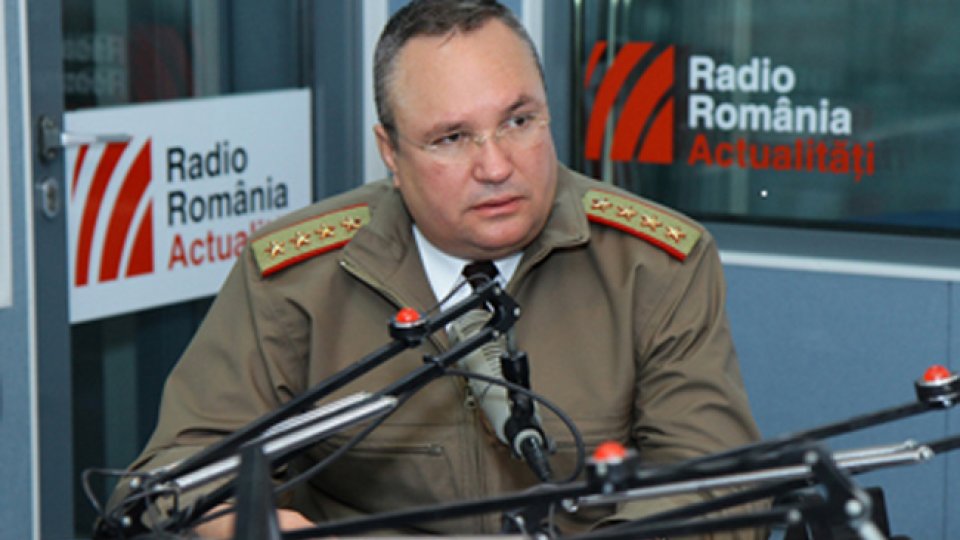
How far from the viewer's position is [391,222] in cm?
204

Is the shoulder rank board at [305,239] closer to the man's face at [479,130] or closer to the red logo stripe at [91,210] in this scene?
the man's face at [479,130]

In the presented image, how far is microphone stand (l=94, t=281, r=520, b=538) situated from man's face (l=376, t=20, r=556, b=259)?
19.6 inches

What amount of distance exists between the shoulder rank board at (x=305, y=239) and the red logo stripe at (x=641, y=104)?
71.0 inches

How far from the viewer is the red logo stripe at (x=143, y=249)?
3.53 m

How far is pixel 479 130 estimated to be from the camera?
6.09 feet

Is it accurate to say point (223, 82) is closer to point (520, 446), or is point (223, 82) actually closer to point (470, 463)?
point (470, 463)

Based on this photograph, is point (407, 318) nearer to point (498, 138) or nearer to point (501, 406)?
point (501, 406)

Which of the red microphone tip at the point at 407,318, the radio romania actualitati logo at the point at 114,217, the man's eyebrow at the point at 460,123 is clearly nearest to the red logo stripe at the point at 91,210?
the radio romania actualitati logo at the point at 114,217

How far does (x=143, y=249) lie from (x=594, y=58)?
1.22 metres

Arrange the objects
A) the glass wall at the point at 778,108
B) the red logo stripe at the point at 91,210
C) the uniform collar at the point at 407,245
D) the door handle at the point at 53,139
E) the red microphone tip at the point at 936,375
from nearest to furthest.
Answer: the red microphone tip at the point at 936,375 → the uniform collar at the point at 407,245 → the door handle at the point at 53,139 → the red logo stripe at the point at 91,210 → the glass wall at the point at 778,108

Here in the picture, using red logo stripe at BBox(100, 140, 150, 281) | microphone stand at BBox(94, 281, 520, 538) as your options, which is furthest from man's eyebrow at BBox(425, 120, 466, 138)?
red logo stripe at BBox(100, 140, 150, 281)

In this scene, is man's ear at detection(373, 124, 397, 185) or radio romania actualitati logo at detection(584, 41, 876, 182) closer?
man's ear at detection(373, 124, 397, 185)

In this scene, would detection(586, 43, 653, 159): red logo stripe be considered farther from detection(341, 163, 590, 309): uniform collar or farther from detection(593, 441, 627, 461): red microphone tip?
detection(593, 441, 627, 461): red microphone tip

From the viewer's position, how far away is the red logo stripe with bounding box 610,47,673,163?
12.3ft
